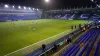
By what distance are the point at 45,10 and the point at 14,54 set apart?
2729 inches

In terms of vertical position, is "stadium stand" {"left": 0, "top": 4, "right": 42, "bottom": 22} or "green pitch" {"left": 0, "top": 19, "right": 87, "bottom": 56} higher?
"stadium stand" {"left": 0, "top": 4, "right": 42, "bottom": 22}

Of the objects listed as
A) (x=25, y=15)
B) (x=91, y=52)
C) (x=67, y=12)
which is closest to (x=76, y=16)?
(x=67, y=12)

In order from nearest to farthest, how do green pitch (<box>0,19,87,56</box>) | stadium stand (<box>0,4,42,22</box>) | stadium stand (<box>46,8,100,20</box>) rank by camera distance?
green pitch (<box>0,19,87,56</box>) → stadium stand (<box>0,4,42,22</box>) → stadium stand (<box>46,8,100,20</box>)

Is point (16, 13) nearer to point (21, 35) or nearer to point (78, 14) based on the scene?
point (78, 14)

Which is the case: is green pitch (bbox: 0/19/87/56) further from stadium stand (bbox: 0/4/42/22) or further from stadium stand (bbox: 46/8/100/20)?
stadium stand (bbox: 46/8/100/20)

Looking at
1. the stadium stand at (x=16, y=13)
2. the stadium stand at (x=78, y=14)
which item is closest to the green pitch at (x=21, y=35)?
the stadium stand at (x=16, y=13)

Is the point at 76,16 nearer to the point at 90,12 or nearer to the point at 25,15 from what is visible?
the point at 90,12

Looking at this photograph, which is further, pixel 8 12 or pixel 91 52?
pixel 8 12

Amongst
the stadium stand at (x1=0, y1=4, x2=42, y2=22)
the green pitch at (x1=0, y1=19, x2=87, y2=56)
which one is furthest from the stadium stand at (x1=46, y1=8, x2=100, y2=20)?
the green pitch at (x1=0, y1=19, x2=87, y2=56)

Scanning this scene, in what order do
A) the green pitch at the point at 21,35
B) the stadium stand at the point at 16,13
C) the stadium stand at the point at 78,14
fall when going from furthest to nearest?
1. the stadium stand at the point at 78,14
2. the stadium stand at the point at 16,13
3. the green pitch at the point at 21,35

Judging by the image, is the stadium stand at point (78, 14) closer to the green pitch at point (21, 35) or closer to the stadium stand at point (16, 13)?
the stadium stand at point (16, 13)

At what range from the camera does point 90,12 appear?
58688 millimetres

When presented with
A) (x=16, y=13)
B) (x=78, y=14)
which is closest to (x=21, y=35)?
(x=16, y=13)

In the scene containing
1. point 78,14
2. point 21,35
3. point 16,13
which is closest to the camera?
point 21,35
